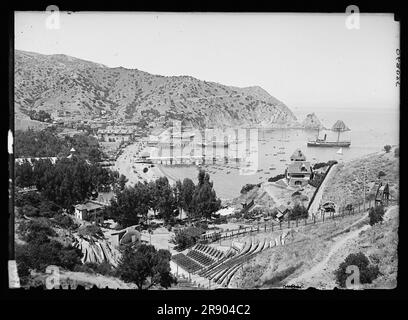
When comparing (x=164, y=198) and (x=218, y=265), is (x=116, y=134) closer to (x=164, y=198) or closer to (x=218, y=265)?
(x=164, y=198)

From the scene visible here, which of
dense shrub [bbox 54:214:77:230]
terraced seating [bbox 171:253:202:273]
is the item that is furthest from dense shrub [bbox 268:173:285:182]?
dense shrub [bbox 54:214:77:230]

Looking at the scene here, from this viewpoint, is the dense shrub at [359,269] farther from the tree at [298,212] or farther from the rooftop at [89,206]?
the rooftop at [89,206]

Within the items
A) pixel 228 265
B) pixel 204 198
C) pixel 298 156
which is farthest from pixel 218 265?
pixel 298 156

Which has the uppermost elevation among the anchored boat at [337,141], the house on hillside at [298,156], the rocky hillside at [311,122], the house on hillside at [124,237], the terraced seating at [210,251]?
the rocky hillside at [311,122]

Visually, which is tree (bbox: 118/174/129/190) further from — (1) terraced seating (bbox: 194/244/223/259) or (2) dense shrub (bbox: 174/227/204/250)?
(1) terraced seating (bbox: 194/244/223/259)

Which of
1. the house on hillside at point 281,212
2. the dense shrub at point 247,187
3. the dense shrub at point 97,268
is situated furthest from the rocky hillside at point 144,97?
the dense shrub at point 97,268
